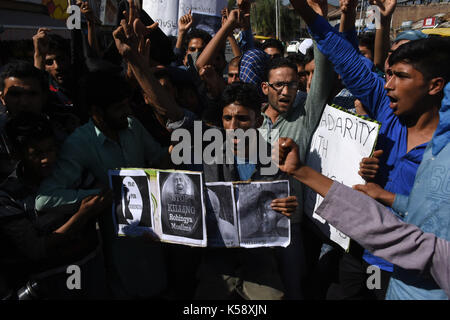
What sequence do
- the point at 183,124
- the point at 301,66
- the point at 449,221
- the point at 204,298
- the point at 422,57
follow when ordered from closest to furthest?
the point at 449,221
the point at 422,57
the point at 204,298
the point at 183,124
the point at 301,66

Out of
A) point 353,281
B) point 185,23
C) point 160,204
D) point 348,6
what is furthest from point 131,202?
point 185,23

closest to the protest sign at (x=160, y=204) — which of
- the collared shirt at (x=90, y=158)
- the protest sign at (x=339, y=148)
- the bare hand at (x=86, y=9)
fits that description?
the collared shirt at (x=90, y=158)

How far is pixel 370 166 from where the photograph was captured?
6.19 ft

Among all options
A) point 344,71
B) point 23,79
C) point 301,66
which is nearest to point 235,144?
point 344,71

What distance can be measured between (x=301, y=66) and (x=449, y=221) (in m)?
3.25

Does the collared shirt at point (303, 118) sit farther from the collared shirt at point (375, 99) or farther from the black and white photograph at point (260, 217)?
the black and white photograph at point (260, 217)

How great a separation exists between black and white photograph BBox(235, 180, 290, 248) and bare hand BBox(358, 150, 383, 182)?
1.45 ft

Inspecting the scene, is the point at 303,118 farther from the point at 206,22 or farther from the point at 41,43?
the point at 206,22

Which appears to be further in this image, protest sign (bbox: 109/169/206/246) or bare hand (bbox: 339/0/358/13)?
bare hand (bbox: 339/0/358/13)

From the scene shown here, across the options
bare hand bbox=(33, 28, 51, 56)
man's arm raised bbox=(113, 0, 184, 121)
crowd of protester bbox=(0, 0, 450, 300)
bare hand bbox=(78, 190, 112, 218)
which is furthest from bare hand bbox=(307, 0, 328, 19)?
bare hand bbox=(33, 28, 51, 56)

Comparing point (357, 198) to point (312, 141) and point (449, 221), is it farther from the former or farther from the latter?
point (312, 141)

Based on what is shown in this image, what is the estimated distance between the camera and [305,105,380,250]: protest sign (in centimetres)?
195

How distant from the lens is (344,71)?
212 cm

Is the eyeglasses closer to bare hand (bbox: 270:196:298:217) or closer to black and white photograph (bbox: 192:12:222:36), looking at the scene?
bare hand (bbox: 270:196:298:217)
